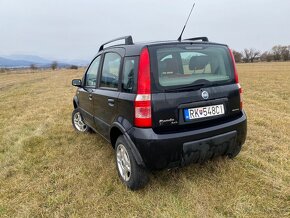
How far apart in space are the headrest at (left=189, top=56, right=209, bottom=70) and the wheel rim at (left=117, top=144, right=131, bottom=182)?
124cm

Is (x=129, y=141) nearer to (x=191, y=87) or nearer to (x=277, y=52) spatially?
(x=191, y=87)

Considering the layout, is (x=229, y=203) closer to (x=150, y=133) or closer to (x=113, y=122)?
(x=150, y=133)

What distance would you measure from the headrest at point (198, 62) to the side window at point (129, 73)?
673 millimetres

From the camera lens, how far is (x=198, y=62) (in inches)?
112

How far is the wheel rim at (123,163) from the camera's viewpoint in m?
2.91

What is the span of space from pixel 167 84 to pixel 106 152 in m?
2.02

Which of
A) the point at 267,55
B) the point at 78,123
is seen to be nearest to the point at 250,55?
the point at 267,55

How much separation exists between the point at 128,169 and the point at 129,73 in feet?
3.76

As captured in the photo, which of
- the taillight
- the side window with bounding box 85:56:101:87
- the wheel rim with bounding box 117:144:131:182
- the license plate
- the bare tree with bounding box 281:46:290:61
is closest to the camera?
the taillight

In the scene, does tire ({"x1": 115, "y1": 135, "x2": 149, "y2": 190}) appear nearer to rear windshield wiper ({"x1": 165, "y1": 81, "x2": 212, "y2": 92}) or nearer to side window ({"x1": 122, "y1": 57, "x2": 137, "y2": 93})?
side window ({"x1": 122, "y1": 57, "x2": 137, "y2": 93})

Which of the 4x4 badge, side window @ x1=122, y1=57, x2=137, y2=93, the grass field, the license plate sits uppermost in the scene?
side window @ x1=122, y1=57, x2=137, y2=93

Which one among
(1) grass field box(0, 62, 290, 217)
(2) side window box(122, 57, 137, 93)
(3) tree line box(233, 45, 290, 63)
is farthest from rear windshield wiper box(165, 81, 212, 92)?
(3) tree line box(233, 45, 290, 63)

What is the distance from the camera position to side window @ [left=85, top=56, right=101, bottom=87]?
379 cm

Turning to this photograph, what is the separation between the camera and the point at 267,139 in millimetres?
4305
